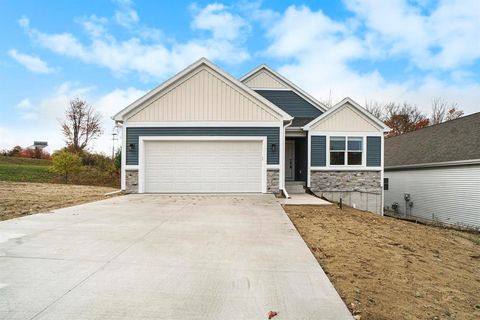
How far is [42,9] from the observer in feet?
39.1

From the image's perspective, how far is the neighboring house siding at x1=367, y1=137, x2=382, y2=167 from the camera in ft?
44.1

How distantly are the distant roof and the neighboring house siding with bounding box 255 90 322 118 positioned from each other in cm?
702

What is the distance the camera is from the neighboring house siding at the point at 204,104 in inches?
456

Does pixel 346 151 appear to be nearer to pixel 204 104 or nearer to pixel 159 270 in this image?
pixel 204 104

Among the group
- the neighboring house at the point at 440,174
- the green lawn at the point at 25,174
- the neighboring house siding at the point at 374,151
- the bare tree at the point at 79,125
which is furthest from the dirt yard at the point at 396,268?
the bare tree at the point at 79,125

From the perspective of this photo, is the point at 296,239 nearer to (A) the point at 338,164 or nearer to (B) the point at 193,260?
(B) the point at 193,260

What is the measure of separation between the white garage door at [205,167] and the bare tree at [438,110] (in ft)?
114

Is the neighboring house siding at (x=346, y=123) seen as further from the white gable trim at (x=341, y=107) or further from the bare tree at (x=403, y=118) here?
the bare tree at (x=403, y=118)

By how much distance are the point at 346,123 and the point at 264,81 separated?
16.6 ft

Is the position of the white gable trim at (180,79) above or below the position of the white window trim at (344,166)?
above

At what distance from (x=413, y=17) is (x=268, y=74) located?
7.07 metres

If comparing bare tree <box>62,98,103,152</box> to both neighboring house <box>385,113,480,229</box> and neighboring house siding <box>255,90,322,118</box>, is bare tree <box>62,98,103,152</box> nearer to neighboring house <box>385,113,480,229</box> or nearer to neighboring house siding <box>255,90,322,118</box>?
neighboring house siding <box>255,90,322,118</box>

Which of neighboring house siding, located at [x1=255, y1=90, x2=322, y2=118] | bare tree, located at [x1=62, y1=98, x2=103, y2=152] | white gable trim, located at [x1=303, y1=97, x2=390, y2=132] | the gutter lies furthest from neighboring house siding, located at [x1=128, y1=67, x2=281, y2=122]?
bare tree, located at [x1=62, y1=98, x2=103, y2=152]

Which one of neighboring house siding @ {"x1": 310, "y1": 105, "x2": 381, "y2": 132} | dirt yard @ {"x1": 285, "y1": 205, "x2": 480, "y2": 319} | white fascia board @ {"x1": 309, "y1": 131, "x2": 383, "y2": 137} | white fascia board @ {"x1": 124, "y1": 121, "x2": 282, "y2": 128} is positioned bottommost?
dirt yard @ {"x1": 285, "y1": 205, "x2": 480, "y2": 319}
